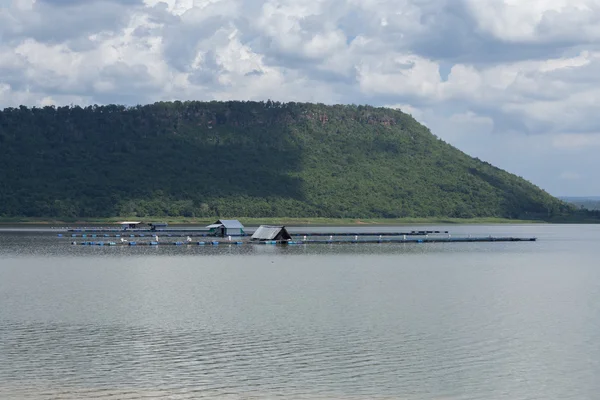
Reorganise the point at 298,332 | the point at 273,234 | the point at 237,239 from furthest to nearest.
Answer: the point at 237,239, the point at 273,234, the point at 298,332

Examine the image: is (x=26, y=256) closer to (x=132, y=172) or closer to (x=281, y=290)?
(x=281, y=290)

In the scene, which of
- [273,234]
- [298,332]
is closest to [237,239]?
[273,234]

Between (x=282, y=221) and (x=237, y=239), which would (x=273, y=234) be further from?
(x=282, y=221)

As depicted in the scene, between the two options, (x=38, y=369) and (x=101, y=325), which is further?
(x=101, y=325)

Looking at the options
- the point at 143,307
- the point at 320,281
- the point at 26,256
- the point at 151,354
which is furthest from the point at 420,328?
the point at 26,256

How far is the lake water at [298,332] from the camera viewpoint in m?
26.2

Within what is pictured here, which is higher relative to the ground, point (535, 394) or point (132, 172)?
point (132, 172)

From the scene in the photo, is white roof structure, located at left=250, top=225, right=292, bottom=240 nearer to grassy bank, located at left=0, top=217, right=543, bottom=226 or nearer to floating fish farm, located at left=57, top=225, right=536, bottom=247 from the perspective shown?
floating fish farm, located at left=57, top=225, right=536, bottom=247

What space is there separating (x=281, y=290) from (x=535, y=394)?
28871 mm

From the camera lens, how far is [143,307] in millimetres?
44500

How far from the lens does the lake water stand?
86.1ft

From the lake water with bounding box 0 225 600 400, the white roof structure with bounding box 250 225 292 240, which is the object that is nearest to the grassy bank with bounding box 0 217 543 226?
the white roof structure with bounding box 250 225 292 240

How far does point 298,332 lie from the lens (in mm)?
35719

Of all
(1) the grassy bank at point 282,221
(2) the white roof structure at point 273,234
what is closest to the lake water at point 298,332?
(2) the white roof structure at point 273,234
